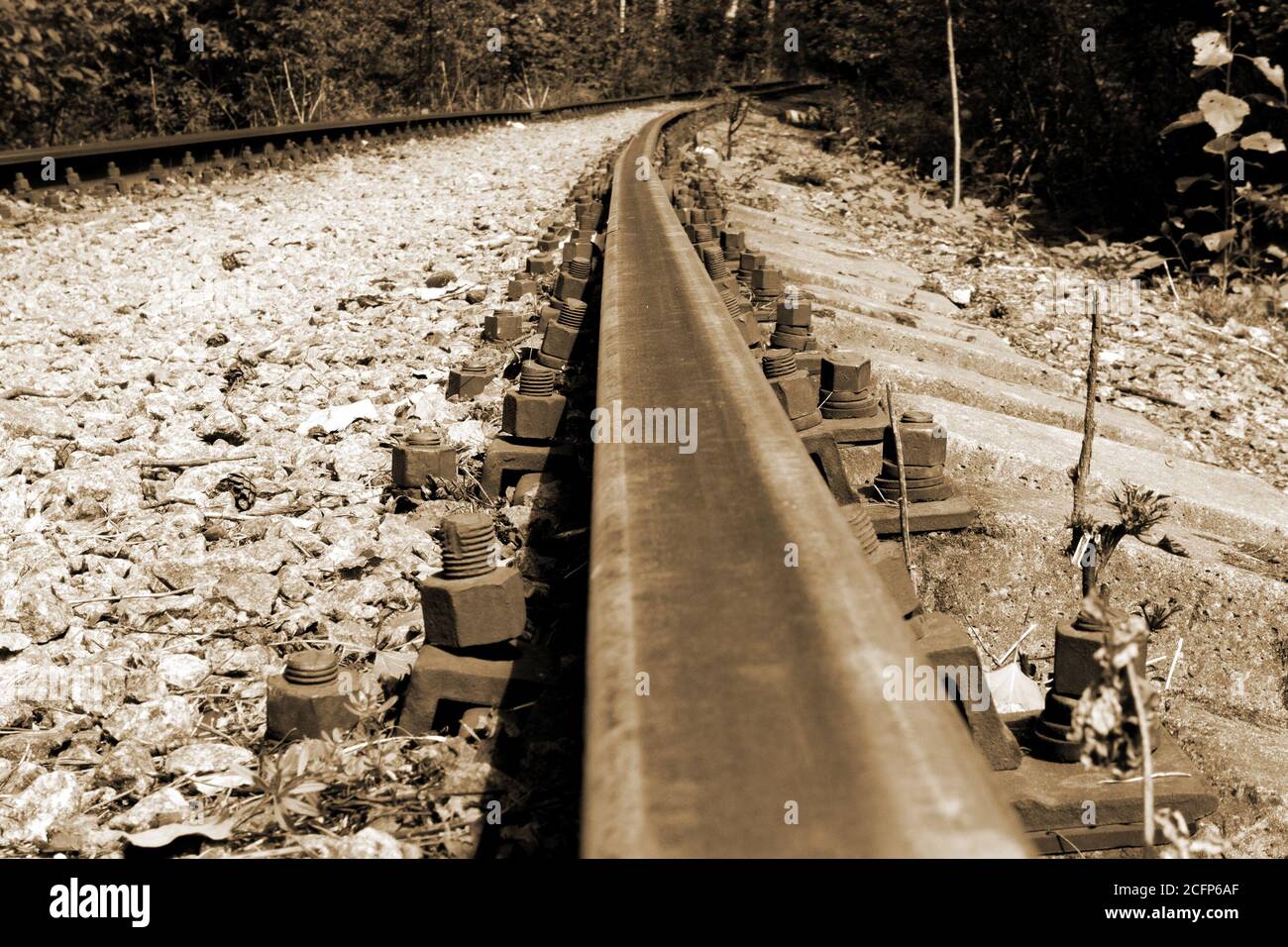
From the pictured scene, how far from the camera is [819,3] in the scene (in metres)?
22.3

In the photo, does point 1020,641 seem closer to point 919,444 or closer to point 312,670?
point 919,444

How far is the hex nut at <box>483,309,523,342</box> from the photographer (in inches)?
165

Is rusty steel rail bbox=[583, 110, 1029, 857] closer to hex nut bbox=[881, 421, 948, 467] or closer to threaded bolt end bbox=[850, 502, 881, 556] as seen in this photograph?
threaded bolt end bbox=[850, 502, 881, 556]

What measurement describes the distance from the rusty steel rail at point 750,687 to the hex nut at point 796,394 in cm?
59

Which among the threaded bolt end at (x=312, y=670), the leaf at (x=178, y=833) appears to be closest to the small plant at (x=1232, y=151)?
the threaded bolt end at (x=312, y=670)

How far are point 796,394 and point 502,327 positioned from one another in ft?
6.12

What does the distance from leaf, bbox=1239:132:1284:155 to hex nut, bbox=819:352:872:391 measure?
6.13 metres

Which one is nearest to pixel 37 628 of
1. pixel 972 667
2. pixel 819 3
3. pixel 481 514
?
pixel 481 514

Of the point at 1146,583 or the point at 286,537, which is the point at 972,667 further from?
the point at 286,537

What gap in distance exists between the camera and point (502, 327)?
4.19m

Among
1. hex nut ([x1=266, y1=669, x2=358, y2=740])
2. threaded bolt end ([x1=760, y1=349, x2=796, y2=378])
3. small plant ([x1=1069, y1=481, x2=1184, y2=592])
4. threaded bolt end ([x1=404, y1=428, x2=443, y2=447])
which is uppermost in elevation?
threaded bolt end ([x1=760, y1=349, x2=796, y2=378])

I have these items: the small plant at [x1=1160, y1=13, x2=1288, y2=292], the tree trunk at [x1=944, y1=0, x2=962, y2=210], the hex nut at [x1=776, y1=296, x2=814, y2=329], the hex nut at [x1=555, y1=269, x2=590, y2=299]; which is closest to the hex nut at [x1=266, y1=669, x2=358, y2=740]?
the hex nut at [x1=776, y1=296, x2=814, y2=329]
